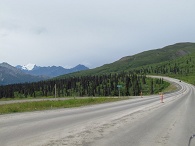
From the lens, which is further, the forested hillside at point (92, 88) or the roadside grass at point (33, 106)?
the forested hillside at point (92, 88)

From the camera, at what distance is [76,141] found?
9766 millimetres

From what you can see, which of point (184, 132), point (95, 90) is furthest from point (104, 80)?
point (184, 132)

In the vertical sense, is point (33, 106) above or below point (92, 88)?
above

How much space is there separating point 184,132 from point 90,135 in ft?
13.9

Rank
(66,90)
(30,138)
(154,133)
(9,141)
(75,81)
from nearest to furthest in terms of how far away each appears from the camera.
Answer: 1. (9,141)
2. (30,138)
3. (154,133)
4. (66,90)
5. (75,81)

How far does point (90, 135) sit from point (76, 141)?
4.34 feet

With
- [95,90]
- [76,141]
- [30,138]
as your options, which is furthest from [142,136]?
[95,90]

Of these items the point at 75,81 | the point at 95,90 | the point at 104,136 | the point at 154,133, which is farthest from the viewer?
the point at 75,81

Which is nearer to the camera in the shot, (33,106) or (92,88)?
(33,106)

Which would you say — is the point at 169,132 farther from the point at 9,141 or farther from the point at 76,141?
the point at 9,141

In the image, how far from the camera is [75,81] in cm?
18112

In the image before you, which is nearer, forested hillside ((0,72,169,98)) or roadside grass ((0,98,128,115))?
roadside grass ((0,98,128,115))

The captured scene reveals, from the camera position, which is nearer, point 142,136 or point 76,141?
point 76,141

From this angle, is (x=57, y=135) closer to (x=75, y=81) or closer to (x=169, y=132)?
(x=169, y=132)
